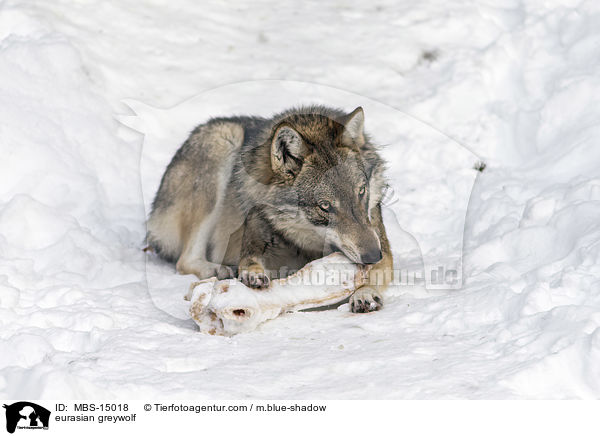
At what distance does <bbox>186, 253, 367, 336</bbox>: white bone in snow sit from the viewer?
440cm

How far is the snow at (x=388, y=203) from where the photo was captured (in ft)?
12.1

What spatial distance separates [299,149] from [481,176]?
2.47 m

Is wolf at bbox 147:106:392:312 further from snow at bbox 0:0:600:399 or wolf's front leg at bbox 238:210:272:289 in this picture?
snow at bbox 0:0:600:399

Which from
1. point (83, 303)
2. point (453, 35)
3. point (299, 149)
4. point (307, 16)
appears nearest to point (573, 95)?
point (453, 35)

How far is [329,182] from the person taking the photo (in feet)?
15.7

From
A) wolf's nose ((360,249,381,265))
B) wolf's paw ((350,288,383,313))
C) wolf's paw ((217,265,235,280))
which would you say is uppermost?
wolf's nose ((360,249,381,265))

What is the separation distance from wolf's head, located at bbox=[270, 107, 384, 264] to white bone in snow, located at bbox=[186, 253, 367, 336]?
7.9 inches

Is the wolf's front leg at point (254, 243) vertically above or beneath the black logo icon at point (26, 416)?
above

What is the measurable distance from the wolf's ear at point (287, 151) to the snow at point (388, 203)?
106cm

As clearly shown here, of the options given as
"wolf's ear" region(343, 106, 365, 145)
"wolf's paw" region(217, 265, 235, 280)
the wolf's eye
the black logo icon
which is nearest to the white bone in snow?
the wolf's eye

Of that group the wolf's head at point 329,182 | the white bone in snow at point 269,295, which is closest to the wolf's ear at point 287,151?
the wolf's head at point 329,182

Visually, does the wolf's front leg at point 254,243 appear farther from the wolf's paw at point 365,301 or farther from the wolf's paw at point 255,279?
the wolf's paw at point 365,301

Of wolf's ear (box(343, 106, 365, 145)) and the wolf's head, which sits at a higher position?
wolf's ear (box(343, 106, 365, 145))

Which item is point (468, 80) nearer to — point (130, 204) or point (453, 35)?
point (453, 35)
